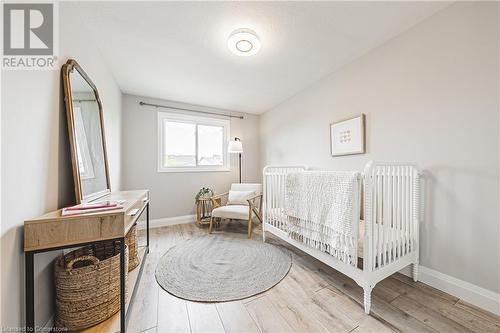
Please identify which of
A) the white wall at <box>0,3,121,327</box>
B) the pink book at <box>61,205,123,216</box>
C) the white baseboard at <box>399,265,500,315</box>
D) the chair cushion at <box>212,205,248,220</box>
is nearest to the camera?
the white wall at <box>0,3,121,327</box>

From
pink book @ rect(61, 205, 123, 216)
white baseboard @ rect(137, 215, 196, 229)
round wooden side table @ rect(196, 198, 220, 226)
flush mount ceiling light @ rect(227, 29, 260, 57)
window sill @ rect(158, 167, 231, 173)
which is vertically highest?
flush mount ceiling light @ rect(227, 29, 260, 57)

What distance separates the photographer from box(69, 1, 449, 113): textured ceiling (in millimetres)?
1487

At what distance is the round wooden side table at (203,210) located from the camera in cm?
327

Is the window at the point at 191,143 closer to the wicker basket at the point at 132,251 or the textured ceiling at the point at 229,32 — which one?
the textured ceiling at the point at 229,32

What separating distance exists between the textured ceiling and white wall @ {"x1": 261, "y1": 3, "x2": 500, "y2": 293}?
0.73ft

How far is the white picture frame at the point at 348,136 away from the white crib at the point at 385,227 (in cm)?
60

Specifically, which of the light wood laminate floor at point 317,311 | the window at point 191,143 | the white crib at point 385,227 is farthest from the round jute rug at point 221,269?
the window at point 191,143

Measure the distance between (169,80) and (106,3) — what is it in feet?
4.01

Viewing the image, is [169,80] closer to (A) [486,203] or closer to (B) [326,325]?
(B) [326,325]

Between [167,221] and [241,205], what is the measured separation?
136 cm

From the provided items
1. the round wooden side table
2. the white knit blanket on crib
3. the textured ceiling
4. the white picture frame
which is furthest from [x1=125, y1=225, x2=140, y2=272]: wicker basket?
the white picture frame

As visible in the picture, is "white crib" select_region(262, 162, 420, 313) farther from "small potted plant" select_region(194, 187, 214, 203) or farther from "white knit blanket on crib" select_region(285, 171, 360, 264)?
"small potted plant" select_region(194, 187, 214, 203)

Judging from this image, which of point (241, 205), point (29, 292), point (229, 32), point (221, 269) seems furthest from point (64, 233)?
point (241, 205)

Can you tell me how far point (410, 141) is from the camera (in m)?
1.73
